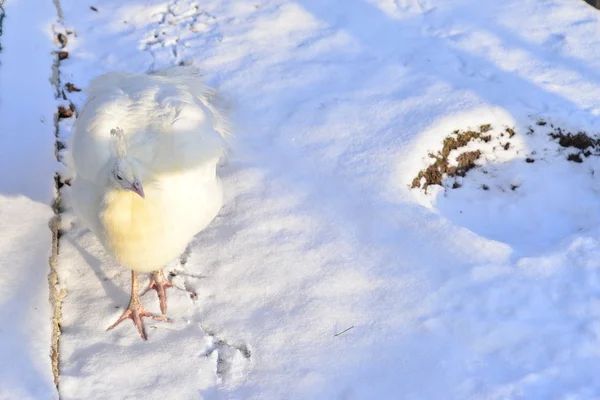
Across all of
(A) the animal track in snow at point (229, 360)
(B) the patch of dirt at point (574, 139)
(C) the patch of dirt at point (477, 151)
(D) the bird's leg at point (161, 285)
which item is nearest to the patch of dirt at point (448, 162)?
(C) the patch of dirt at point (477, 151)

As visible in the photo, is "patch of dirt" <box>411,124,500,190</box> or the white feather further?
"patch of dirt" <box>411,124,500,190</box>

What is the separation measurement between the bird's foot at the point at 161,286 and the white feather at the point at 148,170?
35cm

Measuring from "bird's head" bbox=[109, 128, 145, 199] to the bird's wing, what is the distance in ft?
0.55

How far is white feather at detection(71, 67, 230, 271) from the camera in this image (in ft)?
9.59

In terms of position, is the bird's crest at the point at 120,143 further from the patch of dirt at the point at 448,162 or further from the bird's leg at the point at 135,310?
the patch of dirt at the point at 448,162

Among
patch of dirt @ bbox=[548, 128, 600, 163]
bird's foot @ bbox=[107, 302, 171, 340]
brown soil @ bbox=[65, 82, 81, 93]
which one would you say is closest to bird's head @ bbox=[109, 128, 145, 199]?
bird's foot @ bbox=[107, 302, 171, 340]

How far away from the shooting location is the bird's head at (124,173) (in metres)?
2.77

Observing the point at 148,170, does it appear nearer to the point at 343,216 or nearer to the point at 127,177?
the point at 127,177

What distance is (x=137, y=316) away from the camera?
3414 mm

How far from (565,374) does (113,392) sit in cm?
215

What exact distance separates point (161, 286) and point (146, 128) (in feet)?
2.96

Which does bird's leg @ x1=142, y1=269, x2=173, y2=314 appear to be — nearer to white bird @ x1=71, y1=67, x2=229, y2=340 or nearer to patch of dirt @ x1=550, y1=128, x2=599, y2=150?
white bird @ x1=71, y1=67, x2=229, y2=340

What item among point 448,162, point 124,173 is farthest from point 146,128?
point 448,162

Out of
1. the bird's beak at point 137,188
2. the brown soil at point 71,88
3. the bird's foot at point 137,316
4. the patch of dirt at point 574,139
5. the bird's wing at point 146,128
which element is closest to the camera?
the bird's beak at point 137,188
